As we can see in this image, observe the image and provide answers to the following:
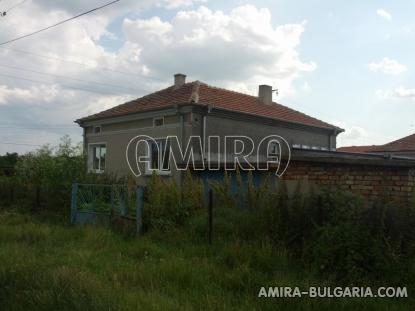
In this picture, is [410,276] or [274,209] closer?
[410,276]

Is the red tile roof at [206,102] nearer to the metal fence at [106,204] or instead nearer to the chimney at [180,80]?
the chimney at [180,80]

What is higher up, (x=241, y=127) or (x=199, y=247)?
(x=241, y=127)

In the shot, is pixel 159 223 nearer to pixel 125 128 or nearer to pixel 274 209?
pixel 274 209

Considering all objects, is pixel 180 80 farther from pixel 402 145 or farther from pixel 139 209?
pixel 402 145

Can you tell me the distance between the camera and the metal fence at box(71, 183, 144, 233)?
939cm

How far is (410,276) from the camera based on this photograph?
5.39 meters

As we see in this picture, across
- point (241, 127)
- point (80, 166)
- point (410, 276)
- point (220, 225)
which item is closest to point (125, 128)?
point (80, 166)

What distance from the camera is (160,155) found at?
17.1 metres

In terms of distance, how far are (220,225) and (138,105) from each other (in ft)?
38.6

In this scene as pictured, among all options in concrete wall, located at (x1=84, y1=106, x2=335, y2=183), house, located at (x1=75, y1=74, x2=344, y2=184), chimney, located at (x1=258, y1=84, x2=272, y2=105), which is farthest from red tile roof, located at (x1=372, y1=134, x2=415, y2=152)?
chimney, located at (x1=258, y1=84, x2=272, y2=105)

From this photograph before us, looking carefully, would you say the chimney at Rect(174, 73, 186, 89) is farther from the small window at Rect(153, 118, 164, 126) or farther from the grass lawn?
the grass lawn

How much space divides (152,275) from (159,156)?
1130 centimetres

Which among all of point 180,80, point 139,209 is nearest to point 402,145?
point 180,80

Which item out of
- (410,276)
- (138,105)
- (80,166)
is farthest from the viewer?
(138,105)
